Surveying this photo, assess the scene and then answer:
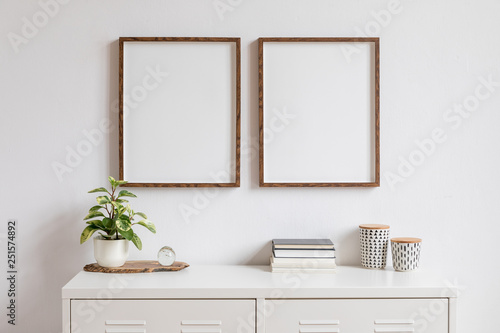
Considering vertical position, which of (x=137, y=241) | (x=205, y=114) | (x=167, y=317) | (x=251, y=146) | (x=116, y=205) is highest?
(x=205, y=114)

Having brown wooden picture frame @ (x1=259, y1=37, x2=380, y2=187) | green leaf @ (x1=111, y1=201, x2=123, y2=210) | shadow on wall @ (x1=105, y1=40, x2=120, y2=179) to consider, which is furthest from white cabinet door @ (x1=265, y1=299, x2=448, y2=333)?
shadow on wall @ (x1=105, y1=40, x2=120, y2=179)

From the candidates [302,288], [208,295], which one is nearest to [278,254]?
[302,288]

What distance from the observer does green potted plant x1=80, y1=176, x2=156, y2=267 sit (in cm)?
168

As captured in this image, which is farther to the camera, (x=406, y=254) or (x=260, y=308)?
(x=406, y=254)

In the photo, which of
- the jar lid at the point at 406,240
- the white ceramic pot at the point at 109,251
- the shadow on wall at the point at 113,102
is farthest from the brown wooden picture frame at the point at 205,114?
the jar lid at the point at 406,240

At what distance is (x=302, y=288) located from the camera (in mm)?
1503

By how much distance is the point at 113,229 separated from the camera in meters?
1.72

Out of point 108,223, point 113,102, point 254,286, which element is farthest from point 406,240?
point 113,102

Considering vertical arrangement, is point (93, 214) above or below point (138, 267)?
above

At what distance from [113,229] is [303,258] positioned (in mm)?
723

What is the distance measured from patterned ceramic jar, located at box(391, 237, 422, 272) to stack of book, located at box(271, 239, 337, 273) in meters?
0.24

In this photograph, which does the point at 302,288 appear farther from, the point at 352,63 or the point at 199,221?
the point at 352,63

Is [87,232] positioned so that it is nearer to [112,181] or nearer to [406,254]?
[112,181]

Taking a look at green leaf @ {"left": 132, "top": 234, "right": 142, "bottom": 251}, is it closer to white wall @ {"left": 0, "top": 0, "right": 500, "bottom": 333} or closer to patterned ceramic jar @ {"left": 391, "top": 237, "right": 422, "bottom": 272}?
white wall @ {"left": 0, "top": 0, "right": 500, "bottom": 333}
